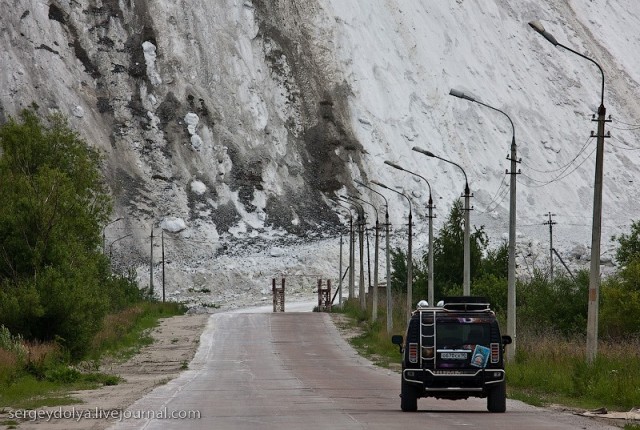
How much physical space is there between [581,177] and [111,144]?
1506 inches

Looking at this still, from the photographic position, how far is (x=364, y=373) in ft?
119

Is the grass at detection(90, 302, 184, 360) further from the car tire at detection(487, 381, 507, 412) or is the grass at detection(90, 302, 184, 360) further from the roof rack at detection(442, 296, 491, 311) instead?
the car tire at detection(487, 381, 507, 412)

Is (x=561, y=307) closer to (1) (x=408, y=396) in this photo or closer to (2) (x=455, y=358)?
(2) (x=455, y=358)

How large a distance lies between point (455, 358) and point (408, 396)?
3.34 feet

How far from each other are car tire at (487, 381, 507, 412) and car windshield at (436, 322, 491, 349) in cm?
75

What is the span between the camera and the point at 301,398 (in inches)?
1012

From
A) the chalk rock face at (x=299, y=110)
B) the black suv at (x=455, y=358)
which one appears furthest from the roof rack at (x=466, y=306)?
the chalk rock face at (x=299, y=110)

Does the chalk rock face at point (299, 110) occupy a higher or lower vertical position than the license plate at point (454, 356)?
higher

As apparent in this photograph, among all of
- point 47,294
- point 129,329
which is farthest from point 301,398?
point 129,329

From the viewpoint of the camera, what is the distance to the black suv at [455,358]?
72.0ft

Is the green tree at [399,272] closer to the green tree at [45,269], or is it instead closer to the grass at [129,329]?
the grass at [129,329]

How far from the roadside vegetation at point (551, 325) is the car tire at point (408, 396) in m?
3.13

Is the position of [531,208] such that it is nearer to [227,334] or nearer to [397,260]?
[397,260]

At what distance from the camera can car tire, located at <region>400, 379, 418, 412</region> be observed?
22.1 meters
